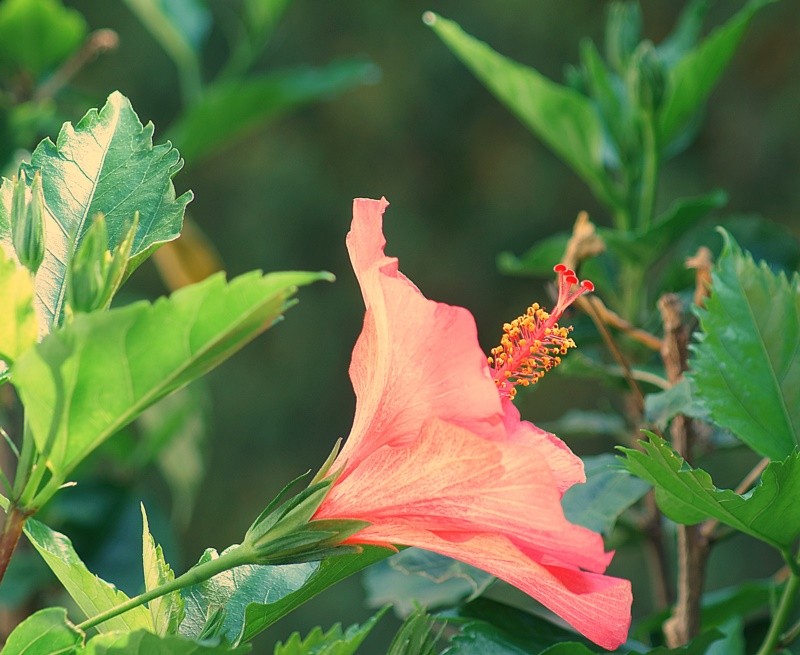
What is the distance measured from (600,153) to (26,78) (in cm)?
63

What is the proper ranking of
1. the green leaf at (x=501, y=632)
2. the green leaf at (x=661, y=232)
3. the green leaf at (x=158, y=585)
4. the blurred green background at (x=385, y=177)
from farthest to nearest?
the blurred green background at (x=385, y=177), the green leaf at (x=661, y=232), the green leaf at (x=501, y=632), the green leaf at (x=158, y=585)

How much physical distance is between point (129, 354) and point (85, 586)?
0.46 ft

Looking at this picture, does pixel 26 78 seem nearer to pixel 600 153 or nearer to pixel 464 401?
pixel 600 153

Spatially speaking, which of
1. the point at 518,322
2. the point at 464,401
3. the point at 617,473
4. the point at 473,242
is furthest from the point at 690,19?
the point at 473,242

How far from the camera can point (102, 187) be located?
1.73 ft

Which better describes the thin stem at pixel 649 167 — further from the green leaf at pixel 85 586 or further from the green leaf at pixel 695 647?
the green leaf at pixel 85 586

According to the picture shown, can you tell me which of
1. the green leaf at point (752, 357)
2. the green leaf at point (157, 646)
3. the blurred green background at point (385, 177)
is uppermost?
the green leaf at point (157, 646)

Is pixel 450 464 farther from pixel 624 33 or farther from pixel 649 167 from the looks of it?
pixel 624 33

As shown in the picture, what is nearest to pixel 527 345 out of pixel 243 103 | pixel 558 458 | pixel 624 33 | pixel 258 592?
pixel 558 458

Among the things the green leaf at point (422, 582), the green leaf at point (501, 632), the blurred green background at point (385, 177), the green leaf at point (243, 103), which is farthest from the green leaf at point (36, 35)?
the blurred green background at point (385, 177)

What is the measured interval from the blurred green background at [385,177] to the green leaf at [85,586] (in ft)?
8.48

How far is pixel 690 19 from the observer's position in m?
1.06

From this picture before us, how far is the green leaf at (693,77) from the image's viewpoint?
89 cm

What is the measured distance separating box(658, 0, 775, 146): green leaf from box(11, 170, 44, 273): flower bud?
620 millimetres
